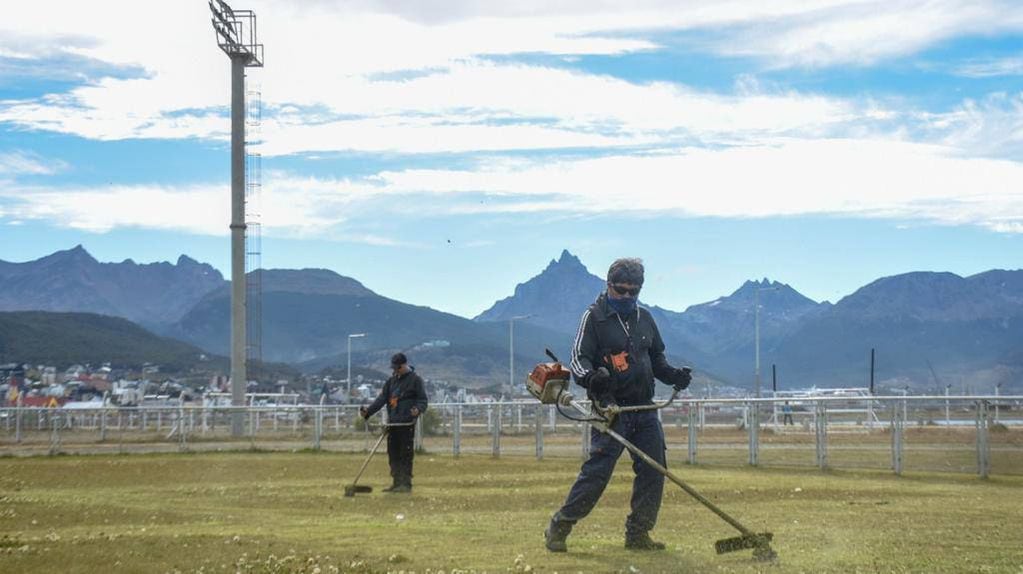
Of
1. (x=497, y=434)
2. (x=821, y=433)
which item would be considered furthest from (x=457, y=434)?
(x=821, y=433)

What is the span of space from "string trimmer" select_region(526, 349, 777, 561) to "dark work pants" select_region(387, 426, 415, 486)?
8.71 metres

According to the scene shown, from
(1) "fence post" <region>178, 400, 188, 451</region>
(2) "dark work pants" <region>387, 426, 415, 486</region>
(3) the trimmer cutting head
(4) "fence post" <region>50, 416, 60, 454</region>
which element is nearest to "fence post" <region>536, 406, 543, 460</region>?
(1) "fence post" <region>178, 400, 188, 451</region>

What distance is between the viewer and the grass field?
10820 millimetres

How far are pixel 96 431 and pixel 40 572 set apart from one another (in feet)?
117

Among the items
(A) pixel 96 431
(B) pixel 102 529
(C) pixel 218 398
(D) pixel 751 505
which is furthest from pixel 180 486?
(C) pixel 218 398

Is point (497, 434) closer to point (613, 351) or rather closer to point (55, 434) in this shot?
point (55, 434)

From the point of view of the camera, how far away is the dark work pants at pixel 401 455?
66.4ft

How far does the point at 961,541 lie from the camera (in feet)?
39.8

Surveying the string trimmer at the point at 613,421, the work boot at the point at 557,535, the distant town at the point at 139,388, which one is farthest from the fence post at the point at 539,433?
the distant town at the point at 139,388

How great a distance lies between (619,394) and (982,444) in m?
14.6

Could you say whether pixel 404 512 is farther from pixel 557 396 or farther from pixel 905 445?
pixel 905 445

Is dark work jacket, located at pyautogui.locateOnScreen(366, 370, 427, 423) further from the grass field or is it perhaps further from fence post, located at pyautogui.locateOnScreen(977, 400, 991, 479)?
fence post, located at pyautogui.locateOnScreen(977, 400, 991, 479)

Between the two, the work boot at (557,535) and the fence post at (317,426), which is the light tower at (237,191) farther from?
the work boot at (557,535)

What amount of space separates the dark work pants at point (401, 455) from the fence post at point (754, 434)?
9733 mm
